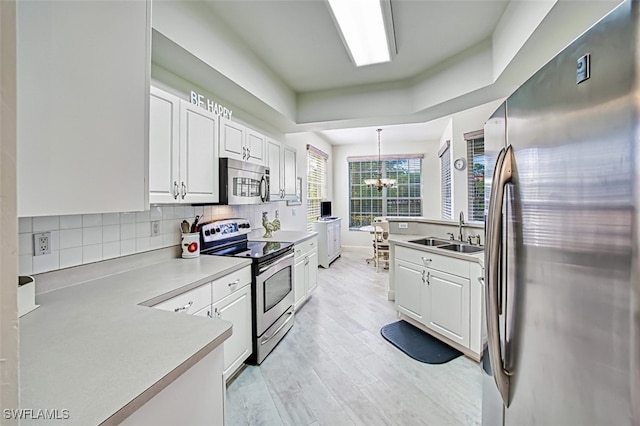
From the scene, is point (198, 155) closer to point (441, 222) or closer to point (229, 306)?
point (229, 306)

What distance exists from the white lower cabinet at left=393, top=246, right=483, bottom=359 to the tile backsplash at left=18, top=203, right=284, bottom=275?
7.35ft

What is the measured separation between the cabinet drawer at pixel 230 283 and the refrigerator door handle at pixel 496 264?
1597mm

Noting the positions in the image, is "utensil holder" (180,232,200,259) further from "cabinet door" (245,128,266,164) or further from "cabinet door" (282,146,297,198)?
"cabinet door" (282,146,297,198)

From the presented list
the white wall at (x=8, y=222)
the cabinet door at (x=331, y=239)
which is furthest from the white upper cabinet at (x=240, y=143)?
the cabinet door at (x=331, y=239)

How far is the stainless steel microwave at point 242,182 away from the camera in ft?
8.18

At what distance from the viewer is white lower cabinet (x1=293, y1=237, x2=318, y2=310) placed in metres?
3.34

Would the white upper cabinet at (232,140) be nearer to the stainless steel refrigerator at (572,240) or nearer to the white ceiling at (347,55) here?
the white ceiling at (347,55)

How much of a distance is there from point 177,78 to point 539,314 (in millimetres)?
2836

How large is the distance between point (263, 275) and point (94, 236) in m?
1.20

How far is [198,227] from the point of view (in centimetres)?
256

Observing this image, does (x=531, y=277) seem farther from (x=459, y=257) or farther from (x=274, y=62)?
(x=274, y=62)

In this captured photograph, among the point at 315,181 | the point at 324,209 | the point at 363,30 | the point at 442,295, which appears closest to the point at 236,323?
the point at 442,295

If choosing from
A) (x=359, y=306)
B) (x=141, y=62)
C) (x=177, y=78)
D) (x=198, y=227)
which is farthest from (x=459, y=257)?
(x=177, y=78)

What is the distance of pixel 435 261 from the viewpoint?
275 centimetres
